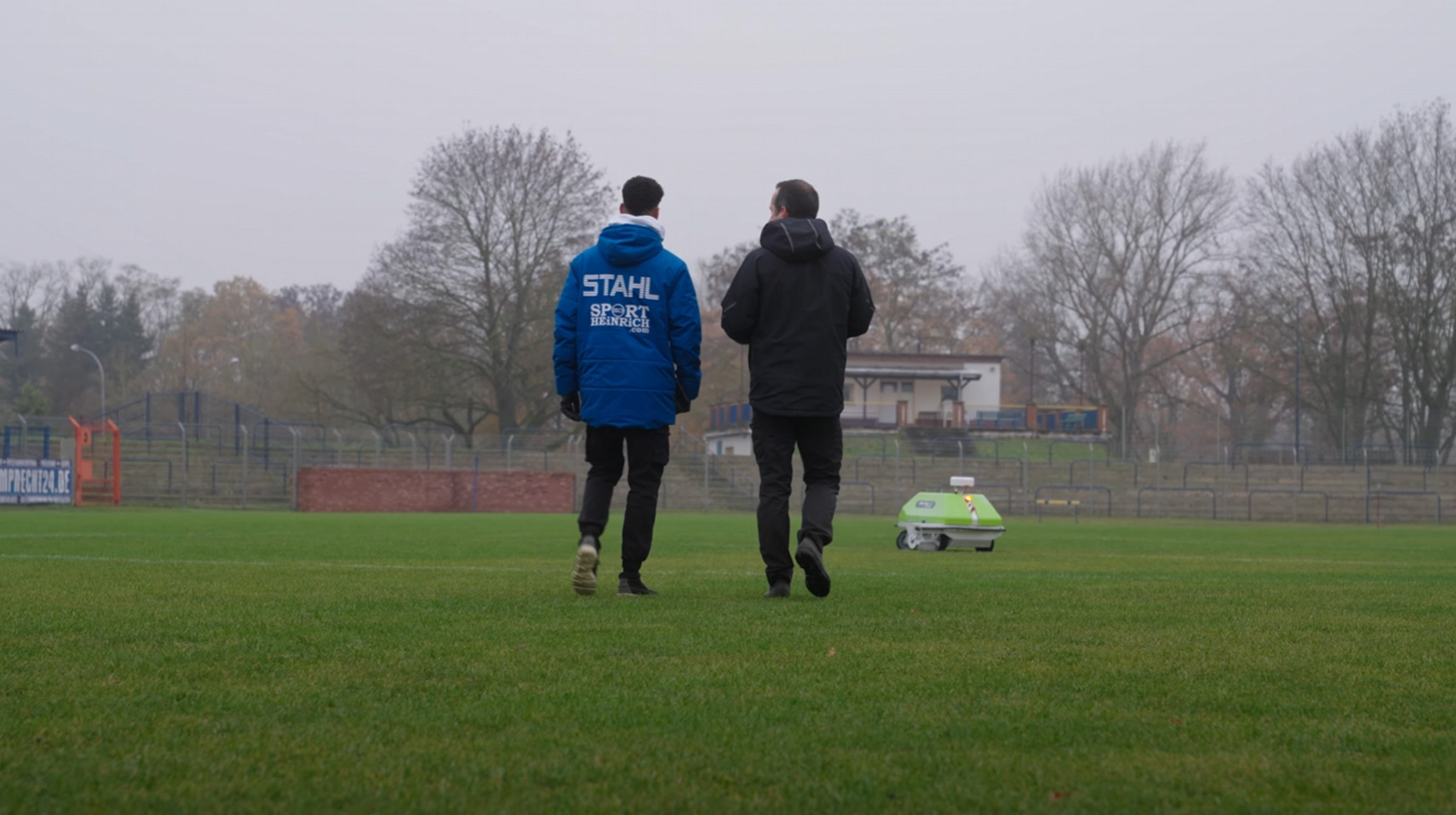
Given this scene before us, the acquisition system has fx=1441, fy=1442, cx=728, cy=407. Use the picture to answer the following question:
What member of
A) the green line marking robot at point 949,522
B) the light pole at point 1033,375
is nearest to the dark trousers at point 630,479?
the green line marking robot at point 949,522

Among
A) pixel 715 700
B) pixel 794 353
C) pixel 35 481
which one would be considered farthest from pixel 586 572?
pixel 35 481

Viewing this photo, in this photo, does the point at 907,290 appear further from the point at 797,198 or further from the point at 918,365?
the point at 797,198

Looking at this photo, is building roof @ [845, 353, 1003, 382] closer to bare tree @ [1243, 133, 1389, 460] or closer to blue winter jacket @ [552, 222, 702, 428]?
bare tree @ [1243, 133, 1389, 460]

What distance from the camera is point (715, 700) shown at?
11.0 ft

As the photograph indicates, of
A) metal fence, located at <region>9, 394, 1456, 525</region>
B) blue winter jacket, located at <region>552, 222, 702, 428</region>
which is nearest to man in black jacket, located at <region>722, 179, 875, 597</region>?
blue winter jacket, located at <region>552, 222, 702, 428</region>

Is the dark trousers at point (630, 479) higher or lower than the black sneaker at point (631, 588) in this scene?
higher

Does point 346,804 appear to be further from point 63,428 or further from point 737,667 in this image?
point 63,428

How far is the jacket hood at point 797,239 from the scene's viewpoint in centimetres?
638

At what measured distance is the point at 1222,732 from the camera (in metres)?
3.05

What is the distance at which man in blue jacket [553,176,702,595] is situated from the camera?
253 inches

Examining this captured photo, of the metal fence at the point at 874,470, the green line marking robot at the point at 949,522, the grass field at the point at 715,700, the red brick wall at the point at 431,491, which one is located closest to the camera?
the grass field at the point at 715,700

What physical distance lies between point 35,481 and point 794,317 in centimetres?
3106

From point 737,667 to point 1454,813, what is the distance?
190cm

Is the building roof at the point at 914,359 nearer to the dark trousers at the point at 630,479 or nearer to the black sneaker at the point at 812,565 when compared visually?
the dark trousers at the point at 630,479
